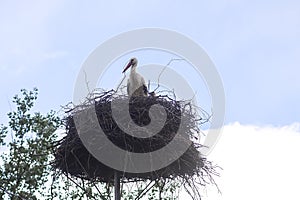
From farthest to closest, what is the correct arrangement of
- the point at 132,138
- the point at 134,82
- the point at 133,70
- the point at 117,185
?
1. the point at 133,70
2. the point at 134,82
3. the point at 117,185
4. the point at 132,138

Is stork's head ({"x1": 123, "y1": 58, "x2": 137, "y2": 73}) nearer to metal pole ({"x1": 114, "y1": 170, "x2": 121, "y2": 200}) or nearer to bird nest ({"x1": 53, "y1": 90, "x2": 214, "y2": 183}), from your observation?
bird nest ({"x1": 53, "y1": 90, "x2": 214, "y2": 183})

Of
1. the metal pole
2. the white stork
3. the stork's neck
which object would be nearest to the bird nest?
the metal pole

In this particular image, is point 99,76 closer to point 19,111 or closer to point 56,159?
point 56,159

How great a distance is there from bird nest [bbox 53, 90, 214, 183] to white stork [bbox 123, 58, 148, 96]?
2.36 ft

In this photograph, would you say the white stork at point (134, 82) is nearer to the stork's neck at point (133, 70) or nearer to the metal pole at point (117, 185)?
the stork's neck at point (133, 70)

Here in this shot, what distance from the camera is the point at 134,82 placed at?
21.3ft

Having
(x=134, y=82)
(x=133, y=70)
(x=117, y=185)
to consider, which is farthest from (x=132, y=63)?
(x=117, y=185)

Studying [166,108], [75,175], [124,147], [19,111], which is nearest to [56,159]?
[75,175]

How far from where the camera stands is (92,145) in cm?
512

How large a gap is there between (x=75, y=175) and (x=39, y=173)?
18.3 ft

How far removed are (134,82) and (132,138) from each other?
1462 millimetres

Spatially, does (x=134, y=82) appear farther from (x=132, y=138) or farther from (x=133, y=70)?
(x=132, y=138)

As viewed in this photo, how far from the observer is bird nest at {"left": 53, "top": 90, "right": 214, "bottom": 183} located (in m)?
5.15

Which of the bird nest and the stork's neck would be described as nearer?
the bird nest
